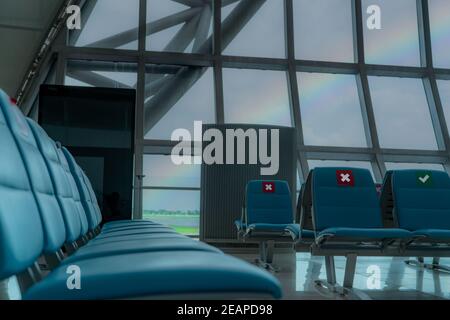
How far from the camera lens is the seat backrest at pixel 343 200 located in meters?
3.17

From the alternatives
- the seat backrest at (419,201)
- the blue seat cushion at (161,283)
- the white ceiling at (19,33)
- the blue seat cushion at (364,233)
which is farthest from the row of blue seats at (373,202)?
the white ceiling at (19,33)

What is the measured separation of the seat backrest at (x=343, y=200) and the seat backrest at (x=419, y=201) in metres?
0.16

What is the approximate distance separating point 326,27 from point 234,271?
7.43 metres

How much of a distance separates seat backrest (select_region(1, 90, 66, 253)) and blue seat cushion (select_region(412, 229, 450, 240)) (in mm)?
2322

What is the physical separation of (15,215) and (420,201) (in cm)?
296

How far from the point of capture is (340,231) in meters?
2.81

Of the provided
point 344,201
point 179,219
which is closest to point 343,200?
point 344,201

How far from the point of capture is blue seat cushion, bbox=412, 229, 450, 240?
9.75 feet

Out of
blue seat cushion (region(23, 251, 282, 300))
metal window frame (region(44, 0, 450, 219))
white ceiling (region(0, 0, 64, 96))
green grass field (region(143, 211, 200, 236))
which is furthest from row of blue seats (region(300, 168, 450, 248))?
green grass field (region(143, 211, 200, 236))

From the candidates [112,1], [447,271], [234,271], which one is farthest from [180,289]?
[112,1]

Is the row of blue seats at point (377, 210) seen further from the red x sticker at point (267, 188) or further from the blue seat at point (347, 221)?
the red x sticker at point (267, 188)

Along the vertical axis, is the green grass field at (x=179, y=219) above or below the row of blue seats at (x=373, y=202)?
below

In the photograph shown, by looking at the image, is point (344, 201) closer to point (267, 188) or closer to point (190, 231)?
point (267, 188)

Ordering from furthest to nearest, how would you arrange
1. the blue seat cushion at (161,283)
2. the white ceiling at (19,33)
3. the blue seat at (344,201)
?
the white ceiling at (19,33) < the blue seat at (344,201) < the blue seat cushion at (161,283)
